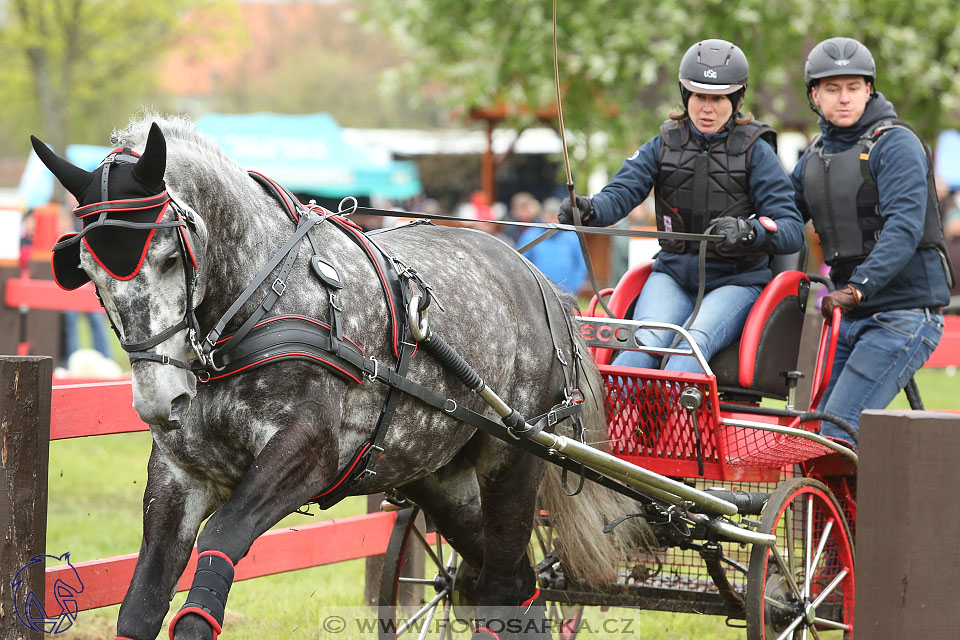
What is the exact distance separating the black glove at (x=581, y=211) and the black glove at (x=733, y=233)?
1.75 ft

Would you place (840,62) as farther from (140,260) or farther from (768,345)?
(140,260)

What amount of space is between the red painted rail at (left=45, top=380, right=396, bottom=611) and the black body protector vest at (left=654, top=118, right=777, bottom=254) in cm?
193

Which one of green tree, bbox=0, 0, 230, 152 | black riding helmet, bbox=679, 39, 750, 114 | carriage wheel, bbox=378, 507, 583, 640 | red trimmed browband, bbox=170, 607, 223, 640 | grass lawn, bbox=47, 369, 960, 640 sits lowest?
grass lawn, bbox=47, 369, 960, 640

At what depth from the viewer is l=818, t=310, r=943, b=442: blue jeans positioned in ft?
15.3

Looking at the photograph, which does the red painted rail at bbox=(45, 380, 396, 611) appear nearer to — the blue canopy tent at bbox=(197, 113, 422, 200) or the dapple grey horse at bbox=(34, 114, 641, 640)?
the dapple grey horse at bbox=(34, 114, 641, 640)

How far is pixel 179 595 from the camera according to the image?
5.56 meters

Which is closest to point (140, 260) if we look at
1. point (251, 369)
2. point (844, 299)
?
point (251, 369)

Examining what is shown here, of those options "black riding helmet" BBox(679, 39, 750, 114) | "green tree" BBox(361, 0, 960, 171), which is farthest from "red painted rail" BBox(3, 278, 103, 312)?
"green tree" BBox(361, 0, 960, 171)

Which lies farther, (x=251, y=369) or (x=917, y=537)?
(x=251, y=369)

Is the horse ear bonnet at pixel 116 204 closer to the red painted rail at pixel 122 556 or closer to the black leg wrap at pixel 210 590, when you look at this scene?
the black leg wrap at pixel 210 590

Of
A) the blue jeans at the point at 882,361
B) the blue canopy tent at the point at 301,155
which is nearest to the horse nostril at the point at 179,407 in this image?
the blue jeans at the point at 882,361

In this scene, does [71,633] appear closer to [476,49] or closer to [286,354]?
[286,354]

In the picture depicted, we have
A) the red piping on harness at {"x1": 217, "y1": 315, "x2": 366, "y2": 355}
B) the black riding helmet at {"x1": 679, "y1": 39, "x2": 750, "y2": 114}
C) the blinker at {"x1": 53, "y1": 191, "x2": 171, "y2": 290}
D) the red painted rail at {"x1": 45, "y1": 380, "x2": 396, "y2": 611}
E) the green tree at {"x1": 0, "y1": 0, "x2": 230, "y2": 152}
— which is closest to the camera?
the blinker at {"x1": 53, "y1": 191, "x2": 171, "y2": 290}

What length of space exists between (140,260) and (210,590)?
2.80 ft
